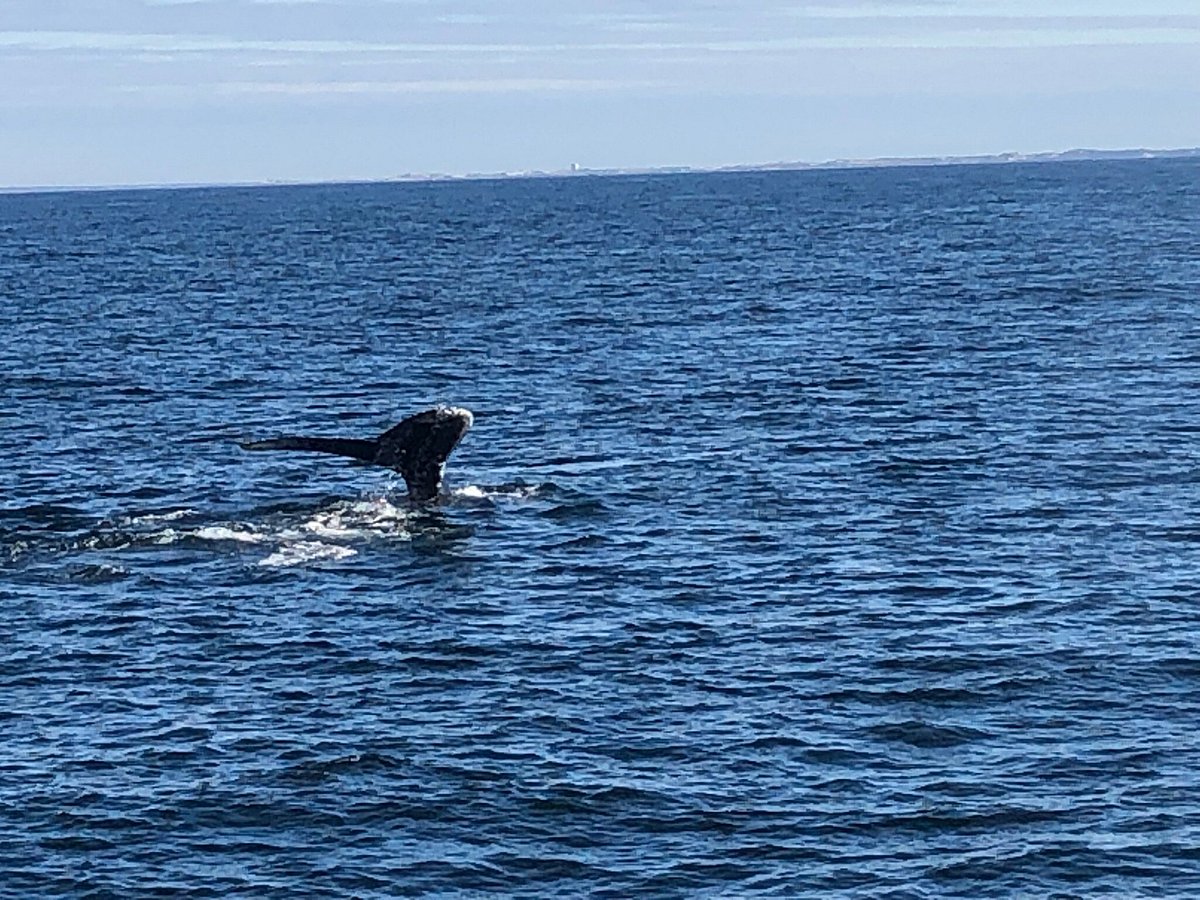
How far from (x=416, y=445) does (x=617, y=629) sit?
29.7 feet

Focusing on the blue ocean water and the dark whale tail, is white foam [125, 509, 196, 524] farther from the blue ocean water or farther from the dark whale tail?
the dark whale tail

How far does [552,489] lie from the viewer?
48406 millimetres

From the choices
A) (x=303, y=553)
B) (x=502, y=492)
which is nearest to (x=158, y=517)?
(x=303, y=553)

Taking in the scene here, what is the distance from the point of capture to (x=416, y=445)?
43.5m

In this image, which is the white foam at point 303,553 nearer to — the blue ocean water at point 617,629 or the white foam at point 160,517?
the blue ocean water at point 617,629

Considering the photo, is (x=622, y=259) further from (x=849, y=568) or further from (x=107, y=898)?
(x=107, y=898)

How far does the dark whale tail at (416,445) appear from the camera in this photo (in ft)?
139

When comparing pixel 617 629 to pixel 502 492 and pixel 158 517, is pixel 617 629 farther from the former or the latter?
pixel 158 517

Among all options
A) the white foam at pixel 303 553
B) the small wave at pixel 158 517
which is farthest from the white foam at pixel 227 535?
the small wave at pixel 158 517

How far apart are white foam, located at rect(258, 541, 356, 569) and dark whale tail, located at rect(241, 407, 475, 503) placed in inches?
74.7

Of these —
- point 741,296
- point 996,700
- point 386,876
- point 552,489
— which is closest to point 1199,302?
point 741,296

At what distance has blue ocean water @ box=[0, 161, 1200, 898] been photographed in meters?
26.2

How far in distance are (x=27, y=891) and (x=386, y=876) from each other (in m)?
4.29

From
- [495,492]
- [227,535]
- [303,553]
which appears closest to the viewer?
[303,553]
